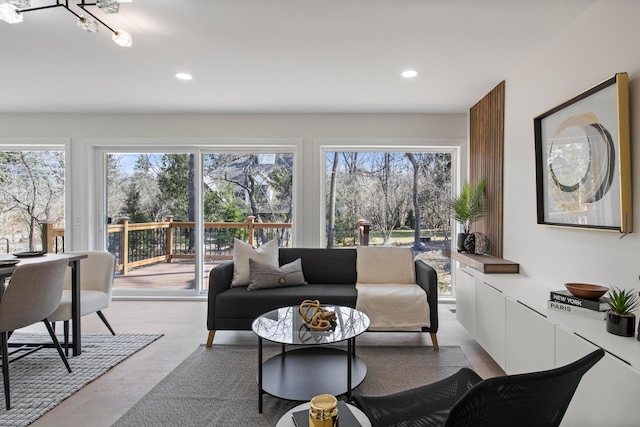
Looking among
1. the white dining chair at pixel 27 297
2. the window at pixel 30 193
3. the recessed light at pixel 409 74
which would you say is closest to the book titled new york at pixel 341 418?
the white dining chair at pixel 27 297

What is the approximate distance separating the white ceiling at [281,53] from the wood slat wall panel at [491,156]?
6.7 inches

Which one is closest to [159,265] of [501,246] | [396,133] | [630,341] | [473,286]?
[396,133]

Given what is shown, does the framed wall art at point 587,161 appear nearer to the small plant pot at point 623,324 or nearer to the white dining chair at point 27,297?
the small plant pot at point 623,324

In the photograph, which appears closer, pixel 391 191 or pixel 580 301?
pixel 580 301

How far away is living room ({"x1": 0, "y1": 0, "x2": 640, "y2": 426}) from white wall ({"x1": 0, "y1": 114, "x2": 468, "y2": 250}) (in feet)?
0.04

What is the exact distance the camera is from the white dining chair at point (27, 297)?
6.92ft

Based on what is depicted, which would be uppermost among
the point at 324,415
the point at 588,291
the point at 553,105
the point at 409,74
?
the point at 409,74

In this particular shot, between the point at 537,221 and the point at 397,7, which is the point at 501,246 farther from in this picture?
the point at 397,7

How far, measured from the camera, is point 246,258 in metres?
3.41

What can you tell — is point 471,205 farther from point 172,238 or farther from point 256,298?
point 172,238

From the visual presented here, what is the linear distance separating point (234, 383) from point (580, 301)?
214 cm

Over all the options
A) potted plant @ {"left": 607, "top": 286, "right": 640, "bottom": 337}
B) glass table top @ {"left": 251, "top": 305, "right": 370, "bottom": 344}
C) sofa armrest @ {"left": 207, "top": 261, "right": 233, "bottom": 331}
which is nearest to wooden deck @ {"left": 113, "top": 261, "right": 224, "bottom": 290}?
sofa armrest @ {"left": 207, "top": 261, "right": 233, "bottom": 331}

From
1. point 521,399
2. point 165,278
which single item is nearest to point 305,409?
point 521,399

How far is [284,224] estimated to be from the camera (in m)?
4.48
